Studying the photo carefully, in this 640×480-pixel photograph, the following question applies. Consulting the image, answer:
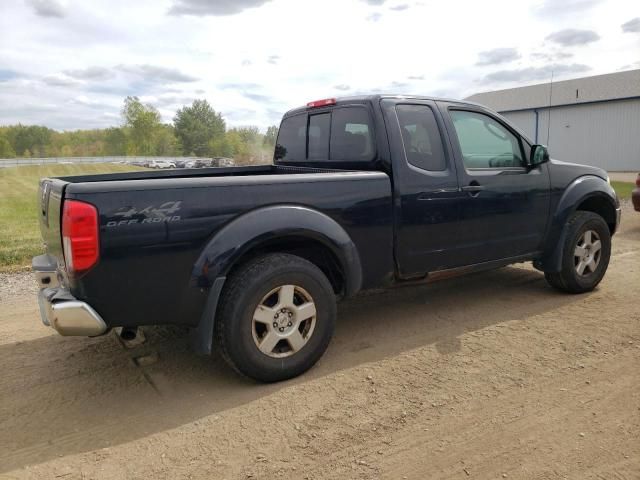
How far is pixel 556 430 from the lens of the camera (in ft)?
9.14

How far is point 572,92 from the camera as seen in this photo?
1161 inches

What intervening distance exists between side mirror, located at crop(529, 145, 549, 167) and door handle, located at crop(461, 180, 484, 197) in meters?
0.73

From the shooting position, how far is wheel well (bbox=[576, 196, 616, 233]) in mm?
5310

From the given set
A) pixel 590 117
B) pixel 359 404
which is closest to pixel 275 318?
pixel 359 404

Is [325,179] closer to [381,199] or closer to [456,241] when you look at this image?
[381,199]

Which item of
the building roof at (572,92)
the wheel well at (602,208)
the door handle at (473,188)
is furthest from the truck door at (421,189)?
the building roof at (572,92)

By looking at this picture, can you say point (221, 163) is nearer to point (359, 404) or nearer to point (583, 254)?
point (583, 254)

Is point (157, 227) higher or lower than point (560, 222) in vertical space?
higher

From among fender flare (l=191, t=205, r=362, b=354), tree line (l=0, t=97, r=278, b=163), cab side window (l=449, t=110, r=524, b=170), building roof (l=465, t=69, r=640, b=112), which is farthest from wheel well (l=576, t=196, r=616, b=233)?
tree line (l=0, t=97, r=278, b=163)

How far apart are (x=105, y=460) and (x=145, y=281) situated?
3.11 ft

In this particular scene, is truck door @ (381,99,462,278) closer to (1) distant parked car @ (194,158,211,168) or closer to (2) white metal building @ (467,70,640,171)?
(1) distant parked car @ (194,158,211,168)

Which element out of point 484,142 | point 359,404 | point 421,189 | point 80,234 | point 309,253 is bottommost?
point 359,404

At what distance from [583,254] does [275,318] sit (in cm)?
342

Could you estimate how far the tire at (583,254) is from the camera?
4.99 metres
